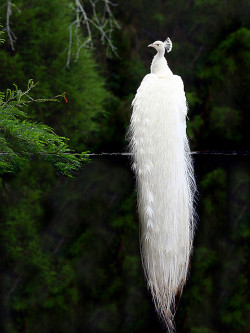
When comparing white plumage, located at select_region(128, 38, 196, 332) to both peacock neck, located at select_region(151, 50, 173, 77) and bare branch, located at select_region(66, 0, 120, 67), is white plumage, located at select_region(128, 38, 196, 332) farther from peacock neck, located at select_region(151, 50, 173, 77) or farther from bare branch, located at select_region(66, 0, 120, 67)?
bare branch, located at select_region(66, 0, 120, 67)

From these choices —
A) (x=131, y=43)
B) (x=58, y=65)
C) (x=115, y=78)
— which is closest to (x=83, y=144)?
(x=58, y=65)

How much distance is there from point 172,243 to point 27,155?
0.43 metres

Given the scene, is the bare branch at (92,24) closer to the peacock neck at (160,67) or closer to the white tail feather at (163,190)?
the peacock neck at (160,67)

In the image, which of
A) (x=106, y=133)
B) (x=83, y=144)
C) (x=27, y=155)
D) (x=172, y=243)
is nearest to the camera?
(x=27, y=155)

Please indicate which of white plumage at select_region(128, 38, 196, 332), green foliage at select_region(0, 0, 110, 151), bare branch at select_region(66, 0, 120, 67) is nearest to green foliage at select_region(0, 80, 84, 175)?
white plumage at select_region(128, 38, 196, 332)

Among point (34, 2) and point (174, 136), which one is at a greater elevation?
point (34, 2)

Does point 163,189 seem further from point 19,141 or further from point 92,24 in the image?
point 92,24

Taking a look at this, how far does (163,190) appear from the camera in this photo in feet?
3.70

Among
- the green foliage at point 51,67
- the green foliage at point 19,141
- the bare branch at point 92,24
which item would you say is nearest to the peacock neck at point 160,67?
the bare branch at point 92,24

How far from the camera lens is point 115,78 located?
8.31ft

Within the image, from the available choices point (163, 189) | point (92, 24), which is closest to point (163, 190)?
point (163, 189)

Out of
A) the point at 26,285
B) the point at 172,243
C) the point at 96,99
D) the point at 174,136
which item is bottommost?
the point at 26,285

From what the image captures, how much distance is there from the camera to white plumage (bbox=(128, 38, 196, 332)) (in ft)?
3.62

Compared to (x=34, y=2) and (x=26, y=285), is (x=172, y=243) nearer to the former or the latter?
(x=26, y=285)
